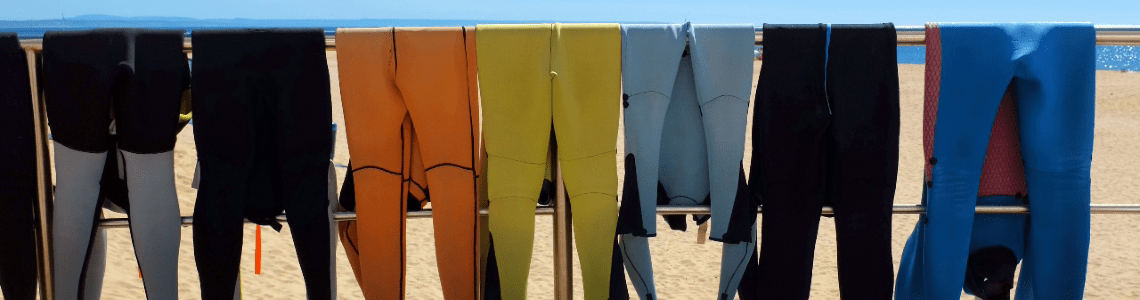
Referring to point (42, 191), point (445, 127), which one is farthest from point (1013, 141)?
point (42, 191)

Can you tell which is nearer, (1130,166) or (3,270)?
(3,270)

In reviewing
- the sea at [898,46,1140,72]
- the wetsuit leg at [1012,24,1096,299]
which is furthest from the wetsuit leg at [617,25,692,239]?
the sea at [898,46,1140,72]

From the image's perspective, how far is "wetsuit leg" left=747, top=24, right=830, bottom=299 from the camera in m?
2.08

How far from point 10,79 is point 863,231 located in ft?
7.17

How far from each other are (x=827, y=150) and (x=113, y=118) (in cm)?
184

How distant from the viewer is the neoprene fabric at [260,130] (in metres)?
2.09

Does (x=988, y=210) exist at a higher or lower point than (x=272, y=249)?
higher

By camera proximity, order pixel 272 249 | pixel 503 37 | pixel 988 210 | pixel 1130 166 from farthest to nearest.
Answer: pixel 1130 166 < pixel 272 249 < pixel 988 210 < pixel 503 37

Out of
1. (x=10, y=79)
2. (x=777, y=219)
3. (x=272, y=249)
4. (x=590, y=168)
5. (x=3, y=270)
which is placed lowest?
(x=272, y=249)

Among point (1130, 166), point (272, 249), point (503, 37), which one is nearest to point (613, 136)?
point (503, 37)

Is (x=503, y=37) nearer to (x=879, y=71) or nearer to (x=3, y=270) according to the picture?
(x=879, y=71)

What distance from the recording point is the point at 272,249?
6438 millimetres

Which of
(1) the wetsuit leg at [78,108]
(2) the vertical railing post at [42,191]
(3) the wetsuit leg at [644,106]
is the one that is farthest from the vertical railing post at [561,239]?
(2) the vertical railing post at [42,191]

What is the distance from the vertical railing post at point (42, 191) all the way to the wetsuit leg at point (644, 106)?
151cm
